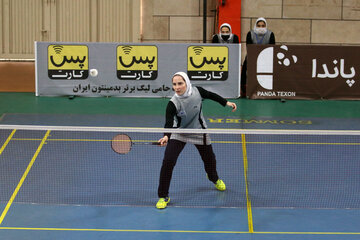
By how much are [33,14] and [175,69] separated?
22.8 feet

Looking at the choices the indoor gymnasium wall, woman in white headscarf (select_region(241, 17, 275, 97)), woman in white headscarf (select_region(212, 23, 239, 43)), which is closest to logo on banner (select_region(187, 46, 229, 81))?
woman in white headscarf (select_region(212, 23, 239, 43))

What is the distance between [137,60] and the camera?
47.8 feet

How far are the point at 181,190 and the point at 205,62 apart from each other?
21.0ft

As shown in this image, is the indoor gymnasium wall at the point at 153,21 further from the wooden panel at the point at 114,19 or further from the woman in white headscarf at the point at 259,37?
the woman in white headscarf at the point at 259,37

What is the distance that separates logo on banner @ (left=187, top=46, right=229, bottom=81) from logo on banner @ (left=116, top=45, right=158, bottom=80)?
35.0 inches

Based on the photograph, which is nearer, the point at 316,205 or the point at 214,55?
the point at 316,205

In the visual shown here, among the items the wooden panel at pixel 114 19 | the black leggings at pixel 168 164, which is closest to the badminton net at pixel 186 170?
the black leggings at pixel 168 164

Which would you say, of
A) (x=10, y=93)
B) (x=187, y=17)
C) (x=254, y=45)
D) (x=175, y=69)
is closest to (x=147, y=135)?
(x=175, y=69)

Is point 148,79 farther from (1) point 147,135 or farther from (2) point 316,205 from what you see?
(2) point 316,205

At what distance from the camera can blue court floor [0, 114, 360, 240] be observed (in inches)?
287

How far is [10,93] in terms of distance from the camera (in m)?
16.0

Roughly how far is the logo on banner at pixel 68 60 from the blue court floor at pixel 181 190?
3327 mm

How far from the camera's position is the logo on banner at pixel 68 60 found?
14.6m

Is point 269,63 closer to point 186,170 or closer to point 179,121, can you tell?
point 186,170
